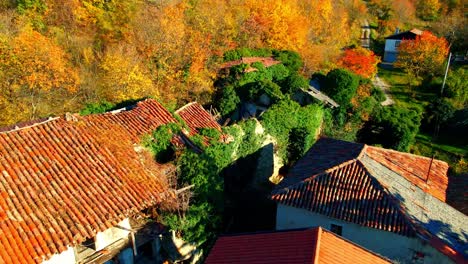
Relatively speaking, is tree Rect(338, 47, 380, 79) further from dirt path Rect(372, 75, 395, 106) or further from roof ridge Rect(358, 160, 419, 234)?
roof ridge Rect(358, 160, 419, 234)

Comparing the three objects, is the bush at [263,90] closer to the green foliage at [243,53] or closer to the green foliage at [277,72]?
the green foliage at [277,72]

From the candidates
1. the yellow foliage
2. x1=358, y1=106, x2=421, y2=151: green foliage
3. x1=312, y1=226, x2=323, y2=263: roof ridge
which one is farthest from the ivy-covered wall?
the yellow foliage

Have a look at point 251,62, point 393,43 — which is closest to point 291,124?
point 251,62

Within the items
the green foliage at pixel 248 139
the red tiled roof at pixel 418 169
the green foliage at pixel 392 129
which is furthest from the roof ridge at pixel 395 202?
the green foliage at pixel 392 129

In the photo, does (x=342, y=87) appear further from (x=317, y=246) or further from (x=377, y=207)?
(x=317, y=246)

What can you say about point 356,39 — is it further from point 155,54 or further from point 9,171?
point 9,171

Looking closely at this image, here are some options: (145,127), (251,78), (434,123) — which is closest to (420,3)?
(434,123)
